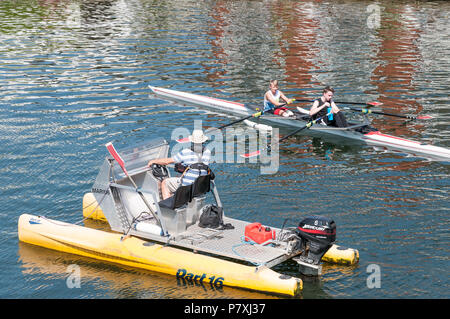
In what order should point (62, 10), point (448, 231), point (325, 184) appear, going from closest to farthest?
1. point (448, 231)
2. point (325, 184)
3. point (62, 10)

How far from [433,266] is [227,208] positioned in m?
5.20

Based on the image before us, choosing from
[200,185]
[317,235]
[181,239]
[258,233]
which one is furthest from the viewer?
[200,185]

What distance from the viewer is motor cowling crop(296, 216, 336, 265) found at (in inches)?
425

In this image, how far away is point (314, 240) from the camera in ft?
35.8

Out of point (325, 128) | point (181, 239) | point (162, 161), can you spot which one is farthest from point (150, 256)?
point (325, 128)

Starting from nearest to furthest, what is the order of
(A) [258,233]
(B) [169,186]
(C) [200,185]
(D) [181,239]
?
(A) [258,233], (D) [181,239], (C) [200,185], (B) [169,186]

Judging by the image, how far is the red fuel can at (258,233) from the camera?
11352 mm

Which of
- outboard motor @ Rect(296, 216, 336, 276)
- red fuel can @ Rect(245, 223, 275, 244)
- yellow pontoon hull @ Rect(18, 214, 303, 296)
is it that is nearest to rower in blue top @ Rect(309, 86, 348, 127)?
red fuel can @ Rect(245, 223, 275, 244)

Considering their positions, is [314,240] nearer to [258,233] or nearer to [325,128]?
[258,233]

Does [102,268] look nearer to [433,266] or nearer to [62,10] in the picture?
[433,266]

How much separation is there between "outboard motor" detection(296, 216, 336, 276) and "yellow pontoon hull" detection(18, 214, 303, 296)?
0.79 metres

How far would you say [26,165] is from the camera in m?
17.8

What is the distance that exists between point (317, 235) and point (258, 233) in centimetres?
120
